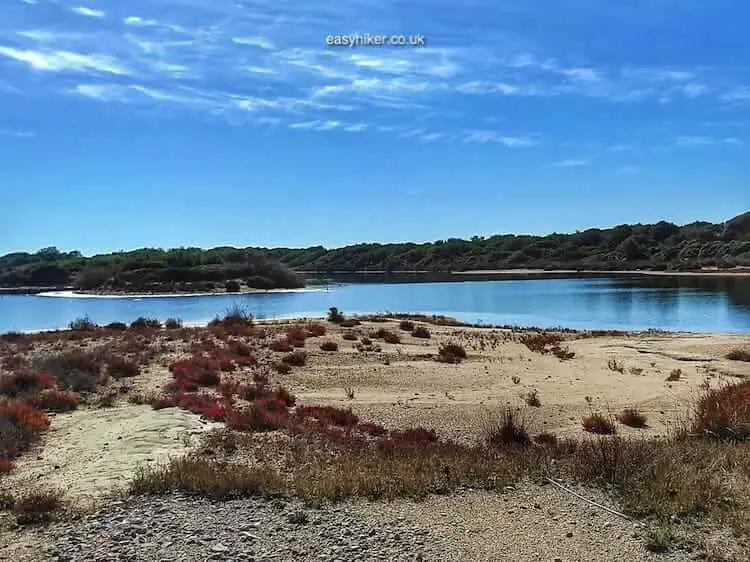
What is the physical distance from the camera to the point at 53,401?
1351cm

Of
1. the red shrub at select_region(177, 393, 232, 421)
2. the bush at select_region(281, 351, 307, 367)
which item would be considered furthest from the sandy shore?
the red shrub at select_region(177, 393, 232, 421)

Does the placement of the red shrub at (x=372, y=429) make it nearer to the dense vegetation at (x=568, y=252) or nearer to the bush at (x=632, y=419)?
the bush at (x=632, y=419)

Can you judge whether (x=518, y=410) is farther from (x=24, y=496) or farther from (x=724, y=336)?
(x=724, y=336)

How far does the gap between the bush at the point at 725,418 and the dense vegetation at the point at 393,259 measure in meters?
82.4

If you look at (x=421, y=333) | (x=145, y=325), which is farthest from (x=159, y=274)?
(x=421, y=333)

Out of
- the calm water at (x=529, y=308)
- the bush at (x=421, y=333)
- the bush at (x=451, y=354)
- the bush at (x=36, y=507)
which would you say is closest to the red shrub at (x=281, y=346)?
the bush at (x=451, y=354)

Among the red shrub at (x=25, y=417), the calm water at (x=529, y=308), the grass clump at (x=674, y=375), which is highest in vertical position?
the red shrub at (x=25, y=417)

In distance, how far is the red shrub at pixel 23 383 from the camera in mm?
14633

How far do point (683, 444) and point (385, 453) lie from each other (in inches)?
145

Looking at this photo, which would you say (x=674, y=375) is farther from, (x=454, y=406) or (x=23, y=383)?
(x=23, y=383)

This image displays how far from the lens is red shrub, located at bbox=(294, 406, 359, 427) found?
12195mm

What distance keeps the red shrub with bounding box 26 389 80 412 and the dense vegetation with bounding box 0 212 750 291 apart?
7711 cm

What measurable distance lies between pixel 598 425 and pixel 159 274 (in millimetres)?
96873

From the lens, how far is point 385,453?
29.3 feet
